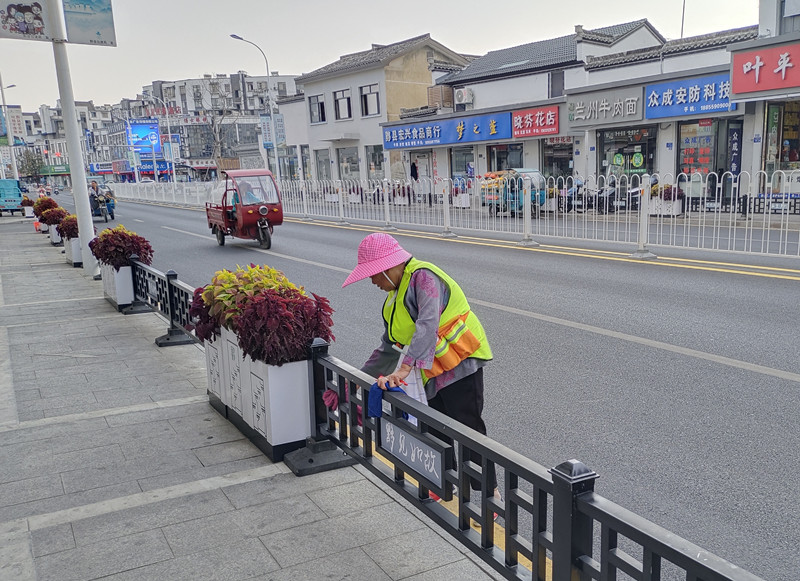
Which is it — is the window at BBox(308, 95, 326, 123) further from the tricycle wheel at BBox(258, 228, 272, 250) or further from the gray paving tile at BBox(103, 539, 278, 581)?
the gray paving tile at BBox(103, 539, 278, 581)

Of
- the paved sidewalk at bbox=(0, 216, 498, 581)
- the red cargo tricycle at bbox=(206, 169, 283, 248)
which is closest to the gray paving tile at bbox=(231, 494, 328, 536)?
the paved sidewalk at bbox=(0, 216, 498, 581)

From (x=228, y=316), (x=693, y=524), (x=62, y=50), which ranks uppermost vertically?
(x=62, y=50)

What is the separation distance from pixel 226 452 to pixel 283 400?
0.68 meters

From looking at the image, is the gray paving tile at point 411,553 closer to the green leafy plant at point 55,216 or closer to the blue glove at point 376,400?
the blue glove at point 376,400

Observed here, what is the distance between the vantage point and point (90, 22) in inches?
448

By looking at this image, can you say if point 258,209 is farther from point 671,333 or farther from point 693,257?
point 671,333

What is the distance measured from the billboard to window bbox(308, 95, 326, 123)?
73.4ft

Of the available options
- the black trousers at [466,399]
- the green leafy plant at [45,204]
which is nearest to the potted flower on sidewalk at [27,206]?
the green leafy plant at [45,204]

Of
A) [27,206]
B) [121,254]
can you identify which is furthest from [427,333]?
[27,206]

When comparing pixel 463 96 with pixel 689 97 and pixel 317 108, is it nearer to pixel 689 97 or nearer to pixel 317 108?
pixel 317 108

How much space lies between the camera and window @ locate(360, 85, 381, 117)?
122 feet

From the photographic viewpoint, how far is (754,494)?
12.3 ft

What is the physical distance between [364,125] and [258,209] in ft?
72.5

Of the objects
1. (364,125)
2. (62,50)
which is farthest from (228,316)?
(364,125)
